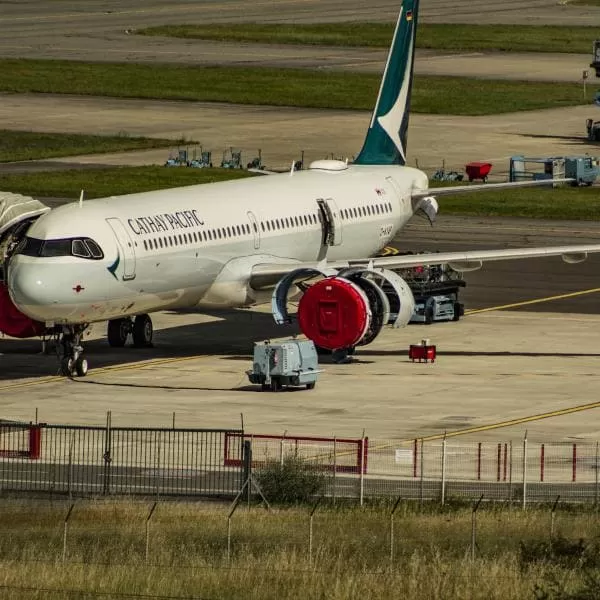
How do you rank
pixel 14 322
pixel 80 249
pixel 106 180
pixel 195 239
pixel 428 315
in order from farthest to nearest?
pixel 106 180, pixel 428 315, pixel 14 322, pixel 195 239, pixel 80 249

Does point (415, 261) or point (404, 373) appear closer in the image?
point (404, 373)

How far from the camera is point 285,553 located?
38656mm

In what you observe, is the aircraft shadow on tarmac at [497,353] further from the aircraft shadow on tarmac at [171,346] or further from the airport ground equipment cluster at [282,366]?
the airport ground equipment cluster at [282,366]

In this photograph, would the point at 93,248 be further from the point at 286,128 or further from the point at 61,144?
the point at 286,128

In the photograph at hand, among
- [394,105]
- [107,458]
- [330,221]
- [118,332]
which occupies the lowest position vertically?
[107,458]

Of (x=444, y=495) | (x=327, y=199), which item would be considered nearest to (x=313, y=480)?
(x=444, y=495)

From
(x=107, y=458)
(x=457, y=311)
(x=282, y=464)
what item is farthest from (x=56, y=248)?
(x=457, y=311)

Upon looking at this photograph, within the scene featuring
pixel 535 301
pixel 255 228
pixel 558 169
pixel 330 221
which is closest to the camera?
pixel 255 228

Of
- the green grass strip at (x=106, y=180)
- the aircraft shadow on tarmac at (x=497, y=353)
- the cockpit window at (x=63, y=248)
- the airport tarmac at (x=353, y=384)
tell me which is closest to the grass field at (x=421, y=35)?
the green grass strip at (x=106, y=180)

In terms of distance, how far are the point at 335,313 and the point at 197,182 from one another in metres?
48.0

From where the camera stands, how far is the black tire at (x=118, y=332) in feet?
226

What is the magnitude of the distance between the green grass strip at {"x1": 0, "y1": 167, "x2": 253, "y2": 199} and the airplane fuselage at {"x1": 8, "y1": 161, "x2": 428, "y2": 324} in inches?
1279

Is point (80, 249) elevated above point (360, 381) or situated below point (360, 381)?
above

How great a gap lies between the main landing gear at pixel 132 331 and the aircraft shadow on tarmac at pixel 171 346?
0.27m
